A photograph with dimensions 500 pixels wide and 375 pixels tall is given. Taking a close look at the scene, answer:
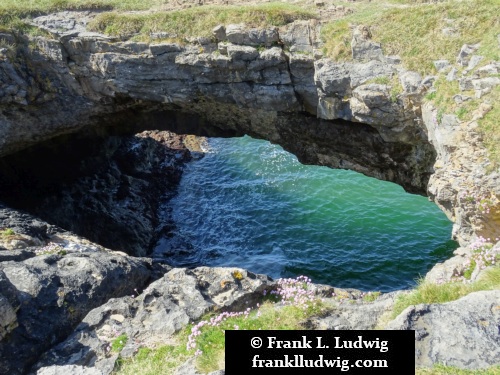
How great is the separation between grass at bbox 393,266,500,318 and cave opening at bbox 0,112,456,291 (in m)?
11.8

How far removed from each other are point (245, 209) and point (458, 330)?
23.7 m

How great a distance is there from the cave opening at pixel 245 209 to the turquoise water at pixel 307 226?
69mm

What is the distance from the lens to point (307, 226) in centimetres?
2828

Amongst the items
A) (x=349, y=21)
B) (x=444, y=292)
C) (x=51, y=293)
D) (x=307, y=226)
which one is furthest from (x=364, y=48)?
(x=51, y=293)

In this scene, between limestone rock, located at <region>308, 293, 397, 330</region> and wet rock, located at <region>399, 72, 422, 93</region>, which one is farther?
wet rock, located at <region>399, 72, 422, 93</region>

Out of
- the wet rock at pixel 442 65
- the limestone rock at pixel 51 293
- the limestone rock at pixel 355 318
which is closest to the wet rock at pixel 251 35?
the wet rock at pixel 442 65

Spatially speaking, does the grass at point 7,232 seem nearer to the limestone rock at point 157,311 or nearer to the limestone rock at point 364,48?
the limestone rock at point 157,311

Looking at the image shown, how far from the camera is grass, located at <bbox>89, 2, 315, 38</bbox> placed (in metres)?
20.5

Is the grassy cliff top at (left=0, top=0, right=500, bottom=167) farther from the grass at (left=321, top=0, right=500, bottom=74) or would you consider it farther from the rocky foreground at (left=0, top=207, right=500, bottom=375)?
the rocky foreground at (left=0, top=207, right=500, bottom=375)

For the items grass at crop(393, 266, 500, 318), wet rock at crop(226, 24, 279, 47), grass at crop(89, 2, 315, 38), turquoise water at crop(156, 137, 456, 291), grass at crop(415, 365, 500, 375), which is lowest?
grass at crop(415, 365, 500, 375)

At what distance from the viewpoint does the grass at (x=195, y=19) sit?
20.5 meters

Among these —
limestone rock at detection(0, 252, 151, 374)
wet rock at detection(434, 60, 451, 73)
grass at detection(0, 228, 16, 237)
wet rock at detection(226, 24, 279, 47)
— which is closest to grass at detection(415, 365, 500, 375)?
limestone rock at detection(0, 252, 151, 374)

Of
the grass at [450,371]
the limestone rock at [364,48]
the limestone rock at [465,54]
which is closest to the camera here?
the grass at [450,371]

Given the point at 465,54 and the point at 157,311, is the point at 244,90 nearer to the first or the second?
the point at 465,54
